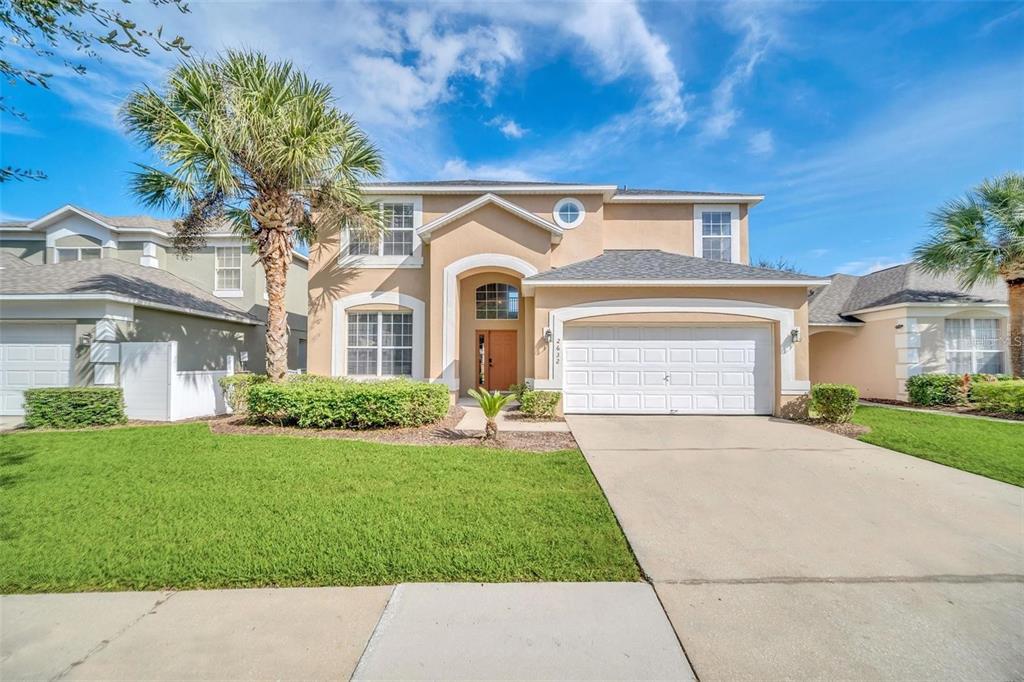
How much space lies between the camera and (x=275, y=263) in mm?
10562

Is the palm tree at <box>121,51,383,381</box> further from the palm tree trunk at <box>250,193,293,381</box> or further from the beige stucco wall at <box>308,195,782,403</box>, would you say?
the beige stucco wall at <box>308,195,782,403</box>

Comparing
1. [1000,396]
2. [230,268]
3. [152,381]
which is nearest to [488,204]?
[152,381]

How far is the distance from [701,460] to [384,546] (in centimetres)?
546

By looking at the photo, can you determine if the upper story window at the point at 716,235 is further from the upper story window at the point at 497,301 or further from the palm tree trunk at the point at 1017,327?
the palm tree trunk at the point at 1017,327

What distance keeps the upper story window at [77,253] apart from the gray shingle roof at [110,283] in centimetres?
124

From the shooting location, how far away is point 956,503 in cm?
526

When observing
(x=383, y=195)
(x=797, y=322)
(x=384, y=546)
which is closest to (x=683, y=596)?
(x=384, y=546)

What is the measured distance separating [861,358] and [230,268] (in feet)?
84.8

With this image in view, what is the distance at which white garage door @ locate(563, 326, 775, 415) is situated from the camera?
10.9 m

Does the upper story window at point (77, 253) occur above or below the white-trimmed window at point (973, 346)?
above

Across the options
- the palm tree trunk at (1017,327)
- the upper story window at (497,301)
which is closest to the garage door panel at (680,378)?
the upper story window at (497,301)

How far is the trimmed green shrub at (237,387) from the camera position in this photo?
10.5 meters

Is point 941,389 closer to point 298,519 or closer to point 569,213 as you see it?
point 569,213

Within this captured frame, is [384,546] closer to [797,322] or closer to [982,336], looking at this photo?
[797,322]
